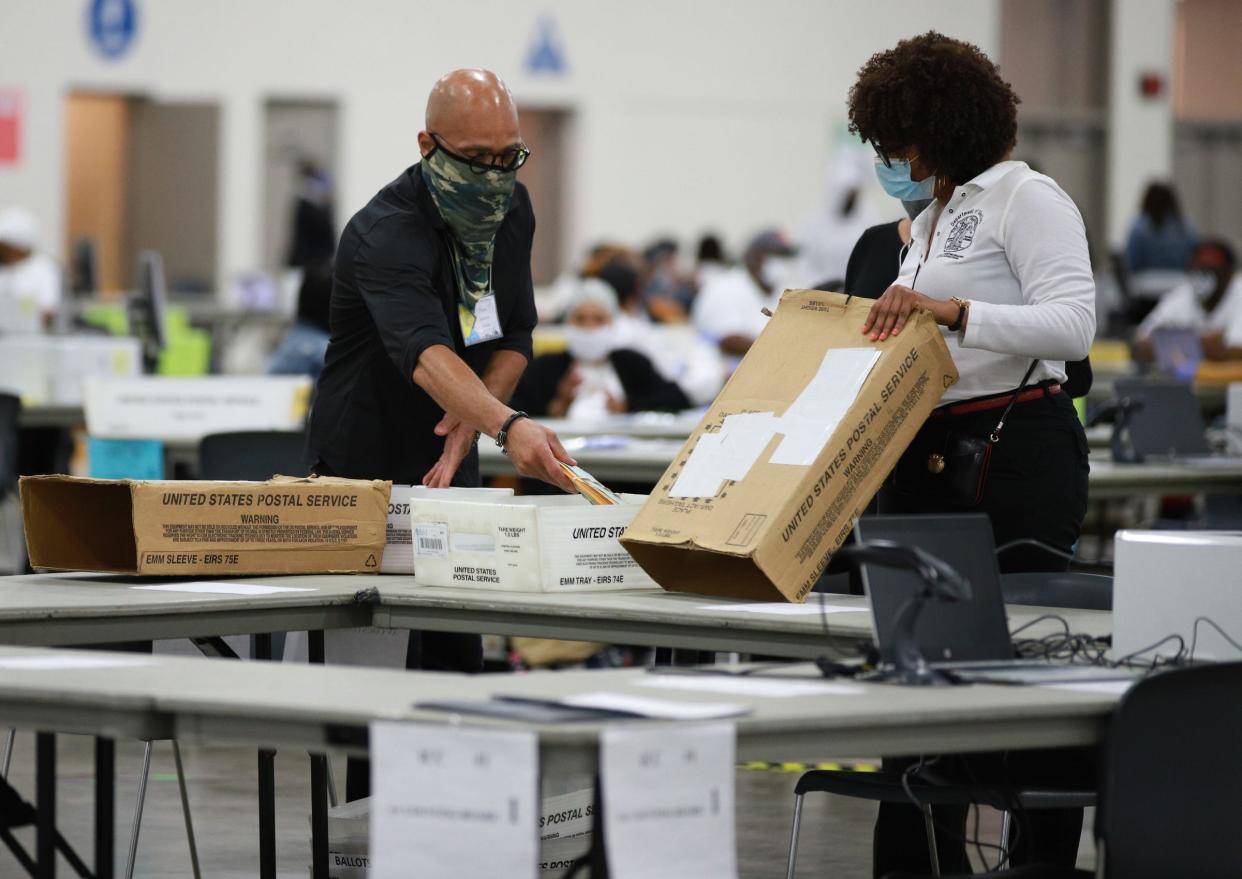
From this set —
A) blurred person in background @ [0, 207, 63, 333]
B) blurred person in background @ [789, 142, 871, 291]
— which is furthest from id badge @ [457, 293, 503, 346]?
blurred person in background @ [0, 207, 63, 333]

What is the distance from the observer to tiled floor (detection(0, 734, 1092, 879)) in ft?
12.3

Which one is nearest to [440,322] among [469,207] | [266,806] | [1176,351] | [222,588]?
[469,207]

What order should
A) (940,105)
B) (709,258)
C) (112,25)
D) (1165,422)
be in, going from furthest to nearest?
1. (112,25)
2. (709,258)
3. (1165,422)
4. (940,105)

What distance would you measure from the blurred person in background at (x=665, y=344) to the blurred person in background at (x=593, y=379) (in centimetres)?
112

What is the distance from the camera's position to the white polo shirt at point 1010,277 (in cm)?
264

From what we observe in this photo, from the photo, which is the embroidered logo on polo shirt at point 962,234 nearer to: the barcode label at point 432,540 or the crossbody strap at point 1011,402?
the crossbody strap at point 1011,402

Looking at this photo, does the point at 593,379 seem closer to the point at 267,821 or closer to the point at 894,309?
the point at 267,821

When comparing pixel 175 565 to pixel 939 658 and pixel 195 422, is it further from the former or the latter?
pixel 195 422

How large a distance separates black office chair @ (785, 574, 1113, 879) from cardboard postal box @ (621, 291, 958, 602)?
0.85 ft

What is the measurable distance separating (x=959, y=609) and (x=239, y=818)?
7.32 feet

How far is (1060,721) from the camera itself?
6.68 ft

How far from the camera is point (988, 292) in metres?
2.78

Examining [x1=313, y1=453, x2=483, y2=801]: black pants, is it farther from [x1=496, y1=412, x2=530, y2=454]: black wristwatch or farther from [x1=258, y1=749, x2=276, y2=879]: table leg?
[x1=496, y1=412, x2=530, y2=454]: black wristwatch

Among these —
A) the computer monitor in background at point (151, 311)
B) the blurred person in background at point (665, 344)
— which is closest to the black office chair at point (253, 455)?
the computer monitor in background at point (151, 311)
